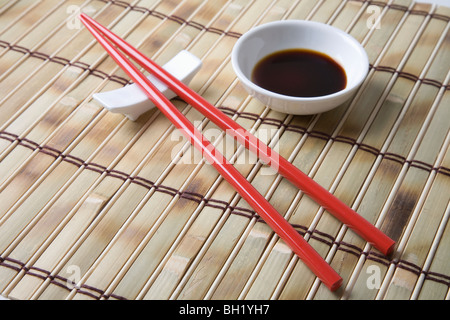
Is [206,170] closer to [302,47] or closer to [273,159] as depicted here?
[273,159]

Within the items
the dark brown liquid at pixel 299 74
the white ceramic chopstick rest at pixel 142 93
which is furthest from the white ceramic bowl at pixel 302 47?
the white ceramic chopstick rest at pixel 142 93

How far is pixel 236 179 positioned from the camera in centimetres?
100

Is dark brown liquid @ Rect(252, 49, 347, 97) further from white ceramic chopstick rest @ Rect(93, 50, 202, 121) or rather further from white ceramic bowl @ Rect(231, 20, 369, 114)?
white ceramic chopstick rest @ Rect(93, 50, 202, 121)

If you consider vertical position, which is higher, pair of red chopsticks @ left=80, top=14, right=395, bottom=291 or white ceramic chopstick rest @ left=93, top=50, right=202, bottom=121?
white ceramic chopstick rest @ left=93, top=50, right=202, bottom=121

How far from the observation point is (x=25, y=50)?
134 centimetres

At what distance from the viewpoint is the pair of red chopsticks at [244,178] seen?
914 mm

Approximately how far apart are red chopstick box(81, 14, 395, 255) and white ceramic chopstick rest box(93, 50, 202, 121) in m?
0.03

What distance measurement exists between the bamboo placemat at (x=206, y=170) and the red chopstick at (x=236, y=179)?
0.03 m

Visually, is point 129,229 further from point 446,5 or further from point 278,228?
point 446,5

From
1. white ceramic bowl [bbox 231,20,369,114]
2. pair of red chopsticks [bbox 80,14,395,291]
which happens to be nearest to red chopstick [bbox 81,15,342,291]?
pair of red chopsticks [bbox 80,14,395,291]

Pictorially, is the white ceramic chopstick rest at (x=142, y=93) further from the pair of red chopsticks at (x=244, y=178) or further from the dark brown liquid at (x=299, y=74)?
the dark brown liquid at (x=299, y=74)

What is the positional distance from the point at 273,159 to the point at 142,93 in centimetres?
35

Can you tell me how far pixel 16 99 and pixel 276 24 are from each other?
637 mm

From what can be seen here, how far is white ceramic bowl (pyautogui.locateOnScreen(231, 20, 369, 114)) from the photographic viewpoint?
106cm
